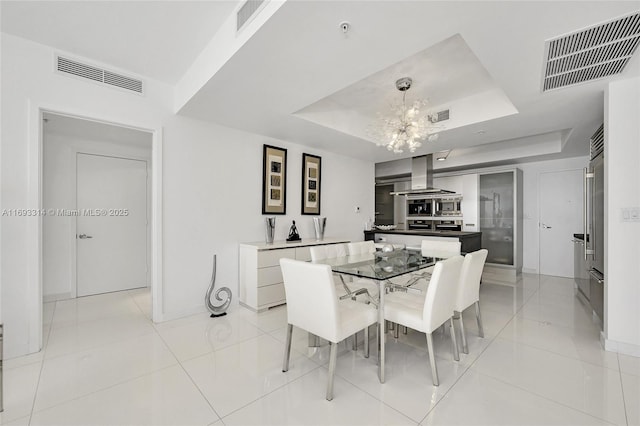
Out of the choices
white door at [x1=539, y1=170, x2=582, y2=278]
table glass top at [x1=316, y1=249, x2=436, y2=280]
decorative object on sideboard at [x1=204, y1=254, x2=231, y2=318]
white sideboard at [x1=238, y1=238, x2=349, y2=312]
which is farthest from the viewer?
white door at [x1=539, y1=170, x2=582, y2=278]

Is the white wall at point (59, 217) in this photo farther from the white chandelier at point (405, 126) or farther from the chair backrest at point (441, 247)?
the chair backrest at point (441, 247)

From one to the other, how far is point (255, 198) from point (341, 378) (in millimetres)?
2669

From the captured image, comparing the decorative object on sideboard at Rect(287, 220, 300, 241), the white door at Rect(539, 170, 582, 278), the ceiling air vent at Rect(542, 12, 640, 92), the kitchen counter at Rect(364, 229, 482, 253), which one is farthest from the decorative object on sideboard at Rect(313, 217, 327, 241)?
the white door at Rect(539, 170, 582, 278)

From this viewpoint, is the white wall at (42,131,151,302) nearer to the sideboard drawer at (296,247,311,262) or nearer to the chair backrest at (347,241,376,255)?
the sideboard drawer at (296,247,311,262)

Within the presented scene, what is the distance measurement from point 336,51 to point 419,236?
3596mm

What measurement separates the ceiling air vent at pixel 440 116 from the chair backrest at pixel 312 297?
2.91 m

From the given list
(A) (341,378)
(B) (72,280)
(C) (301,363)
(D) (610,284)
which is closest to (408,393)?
(A) (341,378)

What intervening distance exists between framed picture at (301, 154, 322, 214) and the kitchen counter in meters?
1.45

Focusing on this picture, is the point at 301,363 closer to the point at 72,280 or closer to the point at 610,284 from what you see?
the point at 610,284

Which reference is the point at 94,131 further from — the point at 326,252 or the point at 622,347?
the point at 622,347

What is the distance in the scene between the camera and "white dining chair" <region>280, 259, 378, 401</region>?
176cm

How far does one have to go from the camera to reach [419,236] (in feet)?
15.5

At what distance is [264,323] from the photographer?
3.07 m

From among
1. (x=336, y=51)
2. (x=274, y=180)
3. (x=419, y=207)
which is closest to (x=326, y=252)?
(x=274, y=180)
